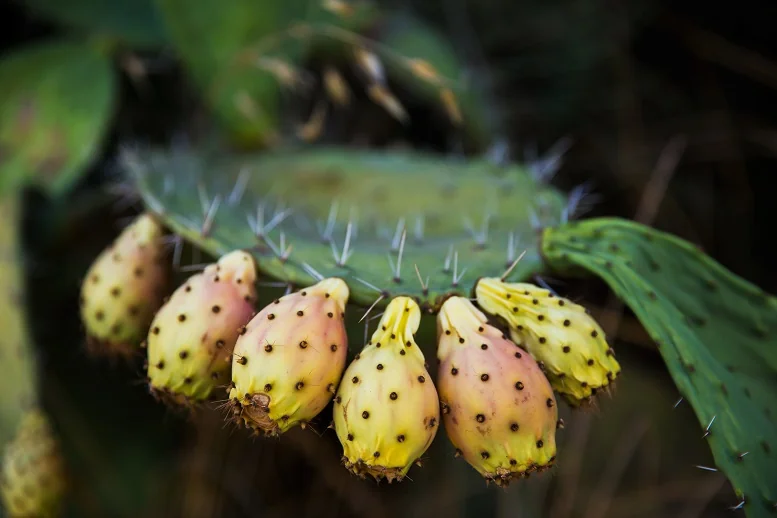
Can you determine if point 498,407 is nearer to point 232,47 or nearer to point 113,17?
point 232,47

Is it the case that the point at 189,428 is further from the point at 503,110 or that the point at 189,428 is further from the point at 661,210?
the point at 661,210

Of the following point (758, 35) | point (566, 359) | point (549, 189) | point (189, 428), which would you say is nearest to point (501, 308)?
point (566, 359)

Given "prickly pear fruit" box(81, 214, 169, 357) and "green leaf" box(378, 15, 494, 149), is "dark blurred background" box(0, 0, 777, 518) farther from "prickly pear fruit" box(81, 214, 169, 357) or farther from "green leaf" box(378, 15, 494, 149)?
"prickly pear fruit" box(81, 214, 169, 357)

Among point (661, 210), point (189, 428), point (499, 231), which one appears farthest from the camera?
point (661, 210)

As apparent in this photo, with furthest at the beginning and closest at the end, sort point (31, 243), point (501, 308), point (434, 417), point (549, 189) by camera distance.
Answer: point (31, 243) → point (549, 189) → point (501, 308) → point (434, 417)

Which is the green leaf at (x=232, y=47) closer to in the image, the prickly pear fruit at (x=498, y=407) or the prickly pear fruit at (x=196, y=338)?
the prickly pear fruit at (x=196, y=338)

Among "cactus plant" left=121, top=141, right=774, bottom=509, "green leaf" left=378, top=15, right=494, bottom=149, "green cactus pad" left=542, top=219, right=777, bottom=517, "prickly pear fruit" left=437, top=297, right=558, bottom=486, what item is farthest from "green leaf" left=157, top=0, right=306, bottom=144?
"prickly pear fruit" left=437, top=297, right=558, bottom=486

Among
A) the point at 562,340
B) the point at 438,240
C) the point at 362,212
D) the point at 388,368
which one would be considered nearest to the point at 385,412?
the point at 388,368
